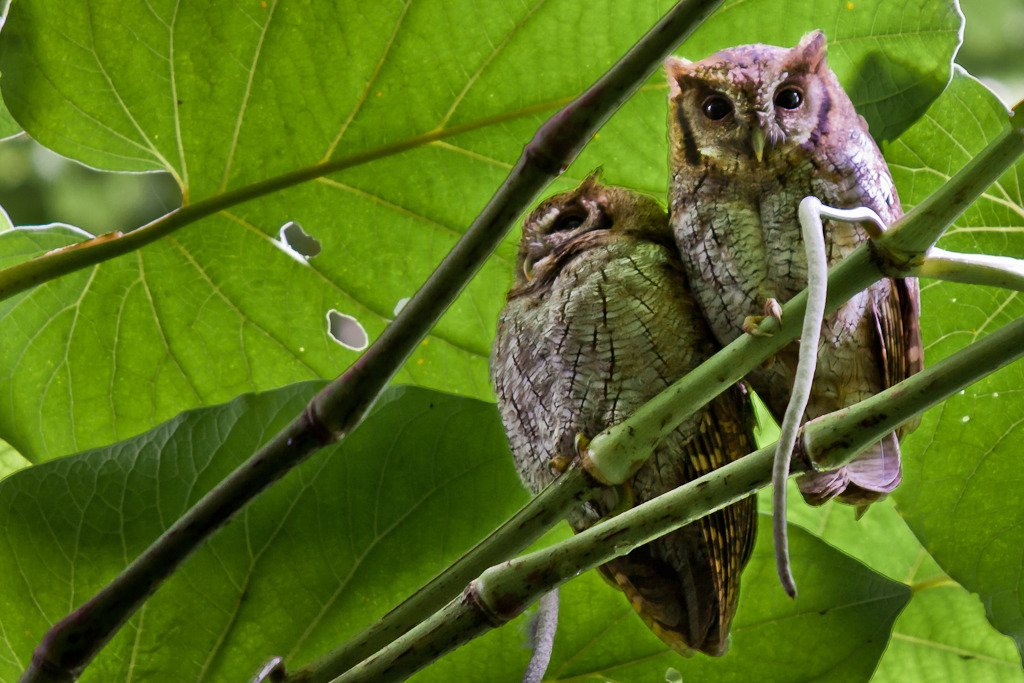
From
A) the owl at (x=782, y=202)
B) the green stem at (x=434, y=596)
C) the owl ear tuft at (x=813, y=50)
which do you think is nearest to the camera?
the green stem at (x=434, y=596)

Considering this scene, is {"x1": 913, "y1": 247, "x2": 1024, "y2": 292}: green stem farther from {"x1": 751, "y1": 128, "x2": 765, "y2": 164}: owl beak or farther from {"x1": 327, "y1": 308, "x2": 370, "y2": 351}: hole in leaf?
{"x1": 327, "y1": 308, "x2": 370, "y2": 351}: hole in leaf

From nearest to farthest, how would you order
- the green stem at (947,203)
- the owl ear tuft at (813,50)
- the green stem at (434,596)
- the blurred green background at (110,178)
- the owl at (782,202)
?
1. the green stem at (947,203)
2. the green stem at (434,596)
3. the owl at (782,202)
4. the owl ear tuft at (813,50)
5. the blurred green background at (110,178)

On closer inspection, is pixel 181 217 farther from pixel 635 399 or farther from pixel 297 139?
pixel 635 399

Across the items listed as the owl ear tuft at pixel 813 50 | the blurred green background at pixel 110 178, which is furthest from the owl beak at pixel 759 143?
the blurred green background at pixel 110 178

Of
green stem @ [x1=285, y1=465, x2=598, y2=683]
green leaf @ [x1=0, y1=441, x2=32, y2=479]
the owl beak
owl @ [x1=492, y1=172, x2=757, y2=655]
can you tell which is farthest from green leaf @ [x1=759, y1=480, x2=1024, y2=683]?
green leaf @ [x1=0, y1=441, x2=32, y2=479]

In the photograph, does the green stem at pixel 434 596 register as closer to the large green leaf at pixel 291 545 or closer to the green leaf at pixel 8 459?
the large green leaf at pixel 291 545

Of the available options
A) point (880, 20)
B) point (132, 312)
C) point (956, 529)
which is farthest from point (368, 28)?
point (956, 529)

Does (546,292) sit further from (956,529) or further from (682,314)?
(956,529)

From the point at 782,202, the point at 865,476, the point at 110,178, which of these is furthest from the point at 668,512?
the point at 110,178
